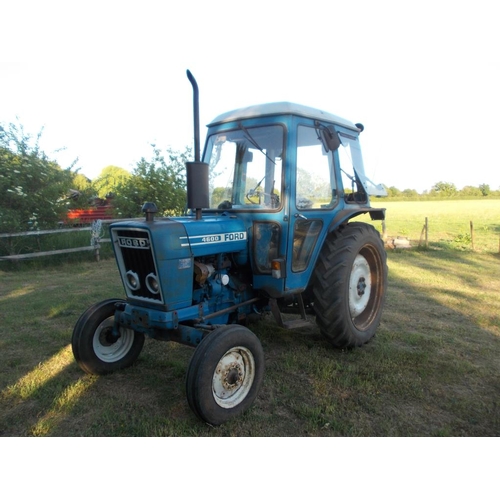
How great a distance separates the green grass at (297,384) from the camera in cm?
271

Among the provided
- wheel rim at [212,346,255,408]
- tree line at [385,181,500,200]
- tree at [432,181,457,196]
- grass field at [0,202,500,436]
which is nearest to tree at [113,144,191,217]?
grass field at [0,202,500,436]

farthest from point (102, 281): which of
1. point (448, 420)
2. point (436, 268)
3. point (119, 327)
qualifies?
point (436, 268)

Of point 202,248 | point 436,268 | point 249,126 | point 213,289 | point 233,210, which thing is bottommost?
point 436,268

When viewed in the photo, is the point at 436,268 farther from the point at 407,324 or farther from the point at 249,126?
the point at 249,126

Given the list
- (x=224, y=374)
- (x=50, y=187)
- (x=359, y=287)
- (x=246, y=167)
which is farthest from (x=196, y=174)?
(x=50, y=187)

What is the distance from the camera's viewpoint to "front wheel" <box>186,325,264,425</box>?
8.50 ft

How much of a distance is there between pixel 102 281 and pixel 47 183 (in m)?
3.37

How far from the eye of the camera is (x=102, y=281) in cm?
741

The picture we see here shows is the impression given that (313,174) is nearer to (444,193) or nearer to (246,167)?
(246,167)

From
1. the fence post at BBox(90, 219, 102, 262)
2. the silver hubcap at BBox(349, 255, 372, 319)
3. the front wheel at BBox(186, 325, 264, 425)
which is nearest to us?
the front wheel at BBox(186, 325, 264, 425)

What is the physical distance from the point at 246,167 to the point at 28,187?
23.4 feet

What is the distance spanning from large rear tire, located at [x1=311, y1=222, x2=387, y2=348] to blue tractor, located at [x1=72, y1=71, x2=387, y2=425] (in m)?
0.01

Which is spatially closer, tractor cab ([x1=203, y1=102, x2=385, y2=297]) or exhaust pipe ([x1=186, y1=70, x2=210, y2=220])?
exhaust pipe ([x1=186, y1=70, x2=210, y2=220])

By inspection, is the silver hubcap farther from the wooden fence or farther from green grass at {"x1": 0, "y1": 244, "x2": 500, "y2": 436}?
the wooden fence
